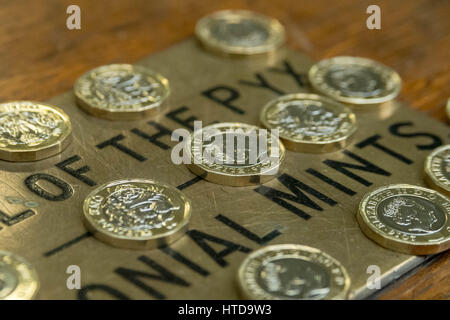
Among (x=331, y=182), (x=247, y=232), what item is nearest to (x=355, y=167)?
(x=331, y=182)

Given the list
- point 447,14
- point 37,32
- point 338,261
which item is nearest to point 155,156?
point 338,261

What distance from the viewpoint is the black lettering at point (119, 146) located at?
1923 mm

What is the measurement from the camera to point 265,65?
7.68 feet

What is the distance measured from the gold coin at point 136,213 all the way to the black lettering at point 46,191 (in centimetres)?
7

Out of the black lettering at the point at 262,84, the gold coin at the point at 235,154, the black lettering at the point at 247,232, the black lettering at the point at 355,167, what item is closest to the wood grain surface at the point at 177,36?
the black lettering at the point at 262,84

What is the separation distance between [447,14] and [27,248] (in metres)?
1.61

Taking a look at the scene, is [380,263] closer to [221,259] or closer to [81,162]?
[221,259]

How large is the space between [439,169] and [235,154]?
0.46 metres

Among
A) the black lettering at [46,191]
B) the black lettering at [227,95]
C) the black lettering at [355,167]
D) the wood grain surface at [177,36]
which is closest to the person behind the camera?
the black lettering at [46,191]

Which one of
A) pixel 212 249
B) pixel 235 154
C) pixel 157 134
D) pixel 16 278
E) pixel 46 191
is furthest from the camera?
pixel 157 134

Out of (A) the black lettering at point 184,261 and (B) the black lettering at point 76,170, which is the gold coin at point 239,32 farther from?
(A) the black lettering at point 184,261

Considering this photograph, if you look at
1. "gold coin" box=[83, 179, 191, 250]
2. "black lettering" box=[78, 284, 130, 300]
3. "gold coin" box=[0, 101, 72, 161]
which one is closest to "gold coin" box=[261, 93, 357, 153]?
"gold coin" box=[83, 179, 191, 250]

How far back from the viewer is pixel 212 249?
1.67m

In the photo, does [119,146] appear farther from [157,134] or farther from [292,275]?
[292,275]
